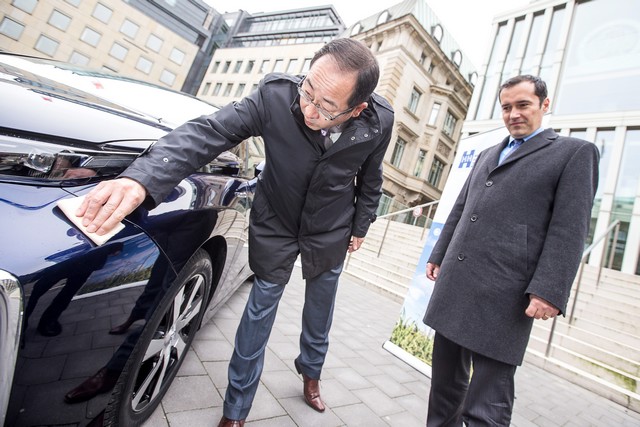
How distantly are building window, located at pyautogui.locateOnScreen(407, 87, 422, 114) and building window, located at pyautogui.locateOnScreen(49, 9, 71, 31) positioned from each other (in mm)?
33390

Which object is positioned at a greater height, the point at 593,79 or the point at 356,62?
the point at 593,79

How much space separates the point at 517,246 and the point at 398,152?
69.9ft

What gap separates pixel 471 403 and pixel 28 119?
1887 millimetres

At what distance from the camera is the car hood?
95cm

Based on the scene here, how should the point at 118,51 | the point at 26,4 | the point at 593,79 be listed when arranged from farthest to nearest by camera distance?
the point at 118,51, the point at 26,4, the point at 593,79

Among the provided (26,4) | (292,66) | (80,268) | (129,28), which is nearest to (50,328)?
(80,268)

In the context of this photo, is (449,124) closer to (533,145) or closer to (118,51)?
(533,145)

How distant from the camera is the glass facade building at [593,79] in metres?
10.6

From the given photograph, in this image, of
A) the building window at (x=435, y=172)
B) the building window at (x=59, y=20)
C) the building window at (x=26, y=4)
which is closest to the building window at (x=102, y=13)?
the building window at (x=59, y=20)

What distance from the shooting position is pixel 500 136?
281cm

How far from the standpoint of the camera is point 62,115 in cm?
107

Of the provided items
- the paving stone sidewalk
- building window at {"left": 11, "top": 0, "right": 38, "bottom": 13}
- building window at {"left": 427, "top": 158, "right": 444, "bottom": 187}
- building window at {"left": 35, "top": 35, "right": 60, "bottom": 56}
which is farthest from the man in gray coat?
building window at {"left": 11, "top": 0, "right": 38, "bottom": 13}

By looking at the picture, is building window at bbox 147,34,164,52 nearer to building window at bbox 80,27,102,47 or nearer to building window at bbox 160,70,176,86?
building window at bbox 160,70,176,86

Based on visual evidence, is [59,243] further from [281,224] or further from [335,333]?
[335,333]
